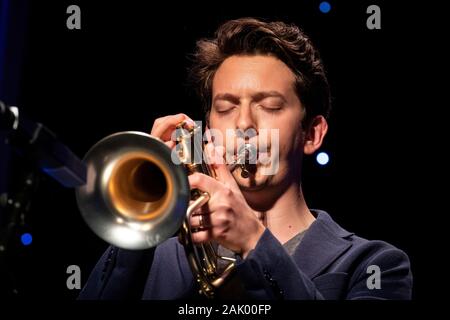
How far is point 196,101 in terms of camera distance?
304cm

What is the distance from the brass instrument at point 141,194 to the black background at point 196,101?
94 centimetres

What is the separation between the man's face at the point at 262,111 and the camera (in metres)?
2.43

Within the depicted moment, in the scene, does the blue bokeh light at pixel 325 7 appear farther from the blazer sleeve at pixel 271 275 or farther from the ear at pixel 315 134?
the blazer sleeve at pixel 271 275

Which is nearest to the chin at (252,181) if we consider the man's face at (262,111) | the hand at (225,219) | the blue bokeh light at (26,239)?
the man's face at (262,111)

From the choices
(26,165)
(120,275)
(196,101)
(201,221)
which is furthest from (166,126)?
(196,101)

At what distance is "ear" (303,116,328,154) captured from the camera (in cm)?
265

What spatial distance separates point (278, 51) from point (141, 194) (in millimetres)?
910

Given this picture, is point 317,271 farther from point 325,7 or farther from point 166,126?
point 325,7

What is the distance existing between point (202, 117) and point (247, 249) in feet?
3.71

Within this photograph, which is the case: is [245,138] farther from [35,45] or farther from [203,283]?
[35,45]

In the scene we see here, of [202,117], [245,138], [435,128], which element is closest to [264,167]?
[245,138]

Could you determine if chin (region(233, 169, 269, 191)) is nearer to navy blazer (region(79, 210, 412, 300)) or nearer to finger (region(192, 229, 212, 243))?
navy blazer (region(79, 210, 412, 300))

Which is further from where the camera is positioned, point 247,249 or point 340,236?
point 340,236
